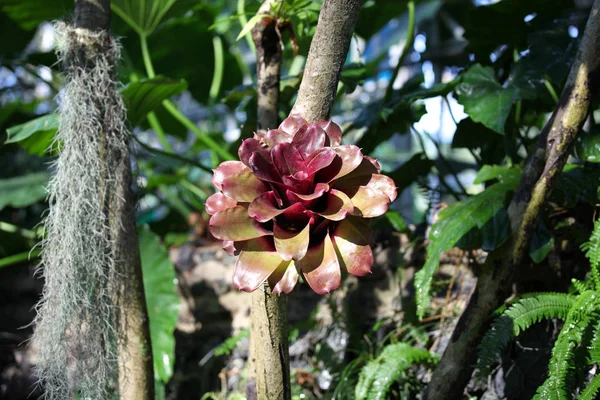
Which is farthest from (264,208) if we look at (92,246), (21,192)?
(21,192)

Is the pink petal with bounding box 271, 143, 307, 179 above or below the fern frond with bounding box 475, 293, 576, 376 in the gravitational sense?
above

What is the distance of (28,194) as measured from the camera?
5.99 feet

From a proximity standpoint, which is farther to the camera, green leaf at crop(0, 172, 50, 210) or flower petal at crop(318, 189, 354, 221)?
green leaf at crop(0, 172, 50, 210)

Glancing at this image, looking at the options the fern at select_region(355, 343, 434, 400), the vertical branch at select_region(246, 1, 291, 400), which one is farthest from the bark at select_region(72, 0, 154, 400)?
the fern at select_region(355, 343, 434, 400)

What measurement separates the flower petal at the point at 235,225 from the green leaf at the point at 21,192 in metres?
1.30

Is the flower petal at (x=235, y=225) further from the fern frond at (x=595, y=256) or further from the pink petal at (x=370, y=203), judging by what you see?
the fern frond at (x=595, y=256)

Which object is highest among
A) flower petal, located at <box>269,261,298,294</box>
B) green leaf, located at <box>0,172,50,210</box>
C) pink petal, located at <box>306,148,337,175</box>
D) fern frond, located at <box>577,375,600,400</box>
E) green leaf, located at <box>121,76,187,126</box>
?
green leaf, located at <box>0,172,50,210</box>

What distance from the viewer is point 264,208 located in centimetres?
69

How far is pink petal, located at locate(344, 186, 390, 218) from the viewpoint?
2.28 ft

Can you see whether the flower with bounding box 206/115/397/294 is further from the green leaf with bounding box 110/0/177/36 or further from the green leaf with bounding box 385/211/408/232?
the green leaf with bounding box 110/0/177/36

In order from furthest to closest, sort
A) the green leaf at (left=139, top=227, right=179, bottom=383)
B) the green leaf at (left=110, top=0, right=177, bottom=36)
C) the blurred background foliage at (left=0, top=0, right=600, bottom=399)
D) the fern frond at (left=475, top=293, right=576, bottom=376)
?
the green leaf at (left=110, top=0, right=177, bottom=36) < the green leaf at (left=139, top=227, right=179, bottom=383) < the blurred background foliage at (left=0, top=0, right=600, bottom=399) < the fern frond at (left=475, top=293, right=576, bottom=376)

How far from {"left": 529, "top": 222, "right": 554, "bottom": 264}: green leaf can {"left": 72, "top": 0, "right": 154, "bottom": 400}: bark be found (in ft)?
2.28

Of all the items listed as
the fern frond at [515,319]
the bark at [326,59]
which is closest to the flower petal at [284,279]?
the bark at [326,59]

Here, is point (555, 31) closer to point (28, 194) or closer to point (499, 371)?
point (499, 371)
